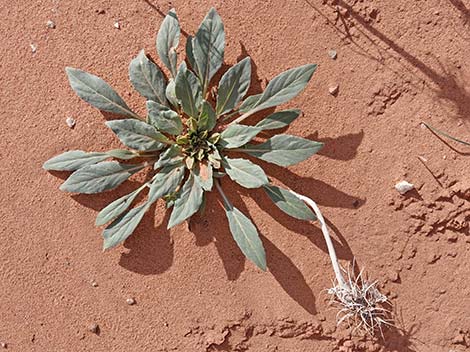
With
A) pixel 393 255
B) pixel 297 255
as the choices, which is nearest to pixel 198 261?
pixel 297 255

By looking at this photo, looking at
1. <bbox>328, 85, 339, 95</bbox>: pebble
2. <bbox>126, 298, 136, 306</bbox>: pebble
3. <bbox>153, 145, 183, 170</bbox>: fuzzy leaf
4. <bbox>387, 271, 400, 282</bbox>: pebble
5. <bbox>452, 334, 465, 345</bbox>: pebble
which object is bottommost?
<bbox>126, 298, 136, 306</bbox>: pebble

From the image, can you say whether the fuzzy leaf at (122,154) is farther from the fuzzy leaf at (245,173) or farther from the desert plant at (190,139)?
the fuzzy leaf at (245,173)

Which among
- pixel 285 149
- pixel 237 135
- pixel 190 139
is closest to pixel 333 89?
pixel 285 149

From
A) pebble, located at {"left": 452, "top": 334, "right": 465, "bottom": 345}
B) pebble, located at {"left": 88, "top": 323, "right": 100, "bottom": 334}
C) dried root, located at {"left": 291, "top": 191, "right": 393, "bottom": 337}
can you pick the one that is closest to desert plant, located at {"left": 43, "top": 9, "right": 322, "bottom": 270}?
dried root, located at {"left": 291, "top": 191, "right": 393, "bottom": 337}

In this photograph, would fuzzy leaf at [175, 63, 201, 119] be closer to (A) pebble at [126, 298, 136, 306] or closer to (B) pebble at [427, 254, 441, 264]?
(A) pebble at [126, 298, 136, 306]

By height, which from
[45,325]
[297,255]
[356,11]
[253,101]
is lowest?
[45,325]

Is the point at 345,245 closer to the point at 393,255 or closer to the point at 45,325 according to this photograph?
the point at 393,255

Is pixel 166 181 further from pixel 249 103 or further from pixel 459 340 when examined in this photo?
pixel 459 340
